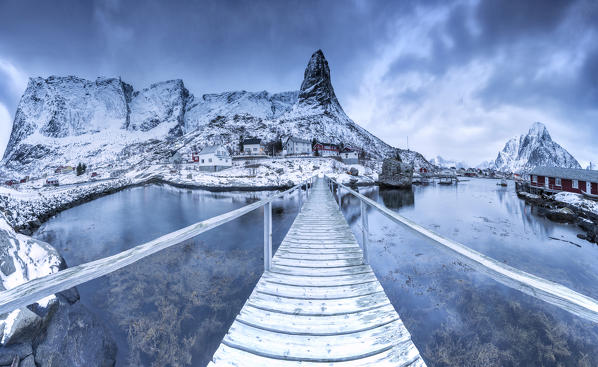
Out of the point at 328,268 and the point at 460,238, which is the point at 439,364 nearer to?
the point at 328,268

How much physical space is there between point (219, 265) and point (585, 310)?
948 centimetres

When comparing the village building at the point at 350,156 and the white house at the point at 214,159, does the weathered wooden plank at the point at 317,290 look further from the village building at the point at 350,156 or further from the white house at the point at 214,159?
the village building at the point at 350,156

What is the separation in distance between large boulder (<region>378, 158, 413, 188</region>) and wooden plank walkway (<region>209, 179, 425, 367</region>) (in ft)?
118

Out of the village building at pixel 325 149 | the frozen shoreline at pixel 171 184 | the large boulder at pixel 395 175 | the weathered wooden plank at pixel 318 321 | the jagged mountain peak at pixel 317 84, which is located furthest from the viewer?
the jagged mountain peak at pixel 317 84

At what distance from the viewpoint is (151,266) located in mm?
8711

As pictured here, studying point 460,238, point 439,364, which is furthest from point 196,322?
point 460,238

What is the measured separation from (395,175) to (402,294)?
34.0 m

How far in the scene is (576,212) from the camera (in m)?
20.4

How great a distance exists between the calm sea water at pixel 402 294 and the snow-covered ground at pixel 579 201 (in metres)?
11.9

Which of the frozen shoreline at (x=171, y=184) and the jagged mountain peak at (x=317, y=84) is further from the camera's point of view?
the jagged mountain peak at (x=317, y=84)

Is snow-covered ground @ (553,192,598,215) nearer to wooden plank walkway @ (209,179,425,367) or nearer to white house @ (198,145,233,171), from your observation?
wooden plank walkway @ (209,179,425,367)

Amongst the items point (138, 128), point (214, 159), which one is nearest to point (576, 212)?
point (214, 159)

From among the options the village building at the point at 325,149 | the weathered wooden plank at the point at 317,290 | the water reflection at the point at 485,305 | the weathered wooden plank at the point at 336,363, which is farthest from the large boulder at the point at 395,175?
the weathered wooden plank at the point at 336,363

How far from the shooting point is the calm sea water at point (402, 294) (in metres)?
4.94
